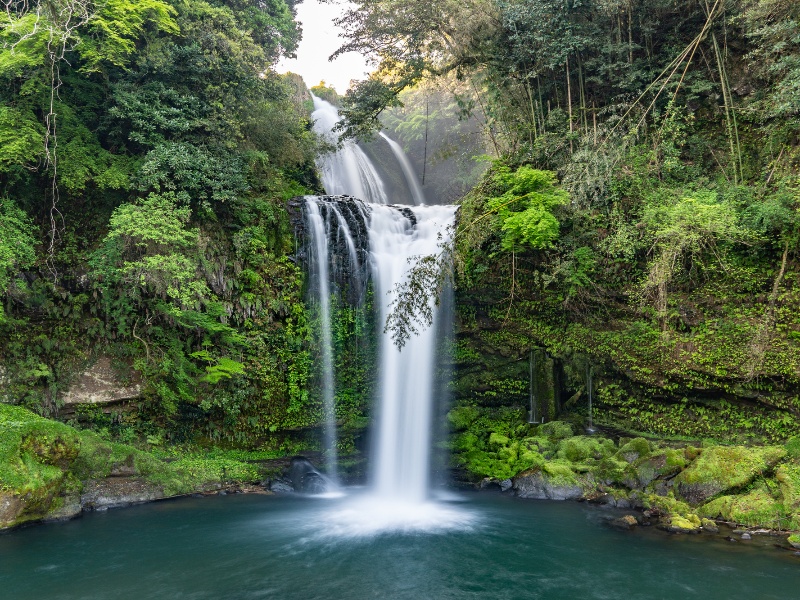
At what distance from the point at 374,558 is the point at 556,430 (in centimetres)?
587

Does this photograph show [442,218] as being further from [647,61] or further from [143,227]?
[143,227]

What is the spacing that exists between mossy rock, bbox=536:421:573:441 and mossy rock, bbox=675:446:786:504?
106 inches

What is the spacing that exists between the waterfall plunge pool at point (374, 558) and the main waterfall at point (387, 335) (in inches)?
56.8

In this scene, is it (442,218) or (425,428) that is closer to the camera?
(425,428)

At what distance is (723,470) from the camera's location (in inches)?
354

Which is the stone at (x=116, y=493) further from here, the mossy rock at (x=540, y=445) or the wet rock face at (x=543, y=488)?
the mossy rock at (x=540, y=445)

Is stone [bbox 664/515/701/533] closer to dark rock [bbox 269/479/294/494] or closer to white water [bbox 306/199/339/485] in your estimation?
white water [bbox 306/199/339/485]

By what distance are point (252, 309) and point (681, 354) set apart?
10.3 m

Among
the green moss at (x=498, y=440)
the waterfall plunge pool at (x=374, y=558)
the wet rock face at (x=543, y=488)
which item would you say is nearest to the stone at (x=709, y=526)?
the waterfall plunge pool at (x=374, y=558)

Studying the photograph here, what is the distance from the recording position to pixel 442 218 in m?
14.7

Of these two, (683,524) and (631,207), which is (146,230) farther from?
(683,524)

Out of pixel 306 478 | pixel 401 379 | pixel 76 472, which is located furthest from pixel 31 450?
pixel 401 379

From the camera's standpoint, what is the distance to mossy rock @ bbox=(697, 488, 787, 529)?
820 centimetres

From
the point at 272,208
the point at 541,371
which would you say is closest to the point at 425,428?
the point at 541,371
